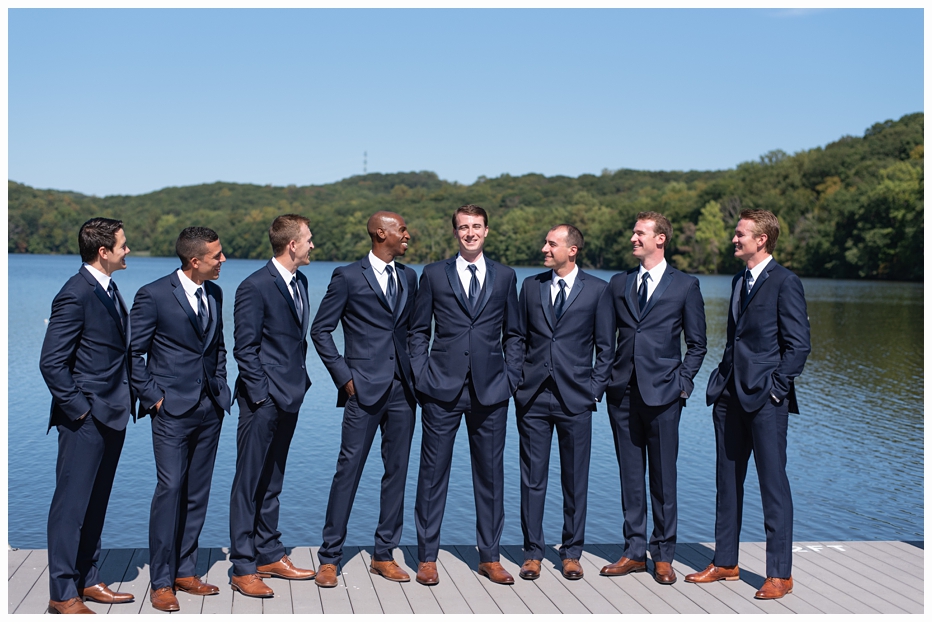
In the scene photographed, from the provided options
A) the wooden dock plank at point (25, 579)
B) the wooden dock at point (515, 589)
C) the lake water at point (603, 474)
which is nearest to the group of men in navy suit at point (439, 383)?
the wooden dock at point (515, 589)

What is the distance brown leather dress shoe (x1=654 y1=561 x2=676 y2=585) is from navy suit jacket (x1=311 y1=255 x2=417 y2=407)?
180 cm

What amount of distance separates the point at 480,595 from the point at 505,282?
5.77 ft

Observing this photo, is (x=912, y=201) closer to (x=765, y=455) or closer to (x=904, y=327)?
(x=904, y=327)

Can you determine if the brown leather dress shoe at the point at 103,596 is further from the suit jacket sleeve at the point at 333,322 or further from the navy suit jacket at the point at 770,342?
the navy suit jacket at the point at 770,342

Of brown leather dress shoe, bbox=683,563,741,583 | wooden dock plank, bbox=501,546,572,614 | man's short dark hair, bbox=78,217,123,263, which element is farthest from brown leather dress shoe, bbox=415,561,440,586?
man's short dark hair, bbox=78,217,123,263

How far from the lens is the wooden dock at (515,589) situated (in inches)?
193

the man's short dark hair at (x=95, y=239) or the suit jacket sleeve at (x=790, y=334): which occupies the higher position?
the man's short dark hair at (x=95, y=239)

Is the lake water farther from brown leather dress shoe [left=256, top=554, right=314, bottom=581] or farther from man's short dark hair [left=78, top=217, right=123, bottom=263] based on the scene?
man's short dark hair [left=78, top=217, right=123, bottom=263]

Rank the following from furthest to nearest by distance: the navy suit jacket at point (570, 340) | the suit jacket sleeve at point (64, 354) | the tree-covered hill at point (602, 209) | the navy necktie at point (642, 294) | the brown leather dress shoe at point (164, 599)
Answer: the tree-covered hill at point (602, 209) → the navy necktie at point (642, 294) → the navy suit jacket at point (570, 340) → the brown leather dress shoe at point (164, 599) → the suit jacket sleeve at point (64, 354)

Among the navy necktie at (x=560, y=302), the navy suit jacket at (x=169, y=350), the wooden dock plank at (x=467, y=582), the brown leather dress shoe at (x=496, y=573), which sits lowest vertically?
the wooden dock plank at (x=467, y=582)

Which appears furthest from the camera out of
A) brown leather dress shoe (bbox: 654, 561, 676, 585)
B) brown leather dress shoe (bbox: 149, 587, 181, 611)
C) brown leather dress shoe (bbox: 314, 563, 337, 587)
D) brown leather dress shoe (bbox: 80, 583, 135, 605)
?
brown leather dress shoe (bbox: 654, 561, 676, 585)

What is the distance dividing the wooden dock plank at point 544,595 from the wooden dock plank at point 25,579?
8.27ft

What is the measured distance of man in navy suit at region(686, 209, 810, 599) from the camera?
526 centimetres

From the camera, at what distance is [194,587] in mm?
4992
